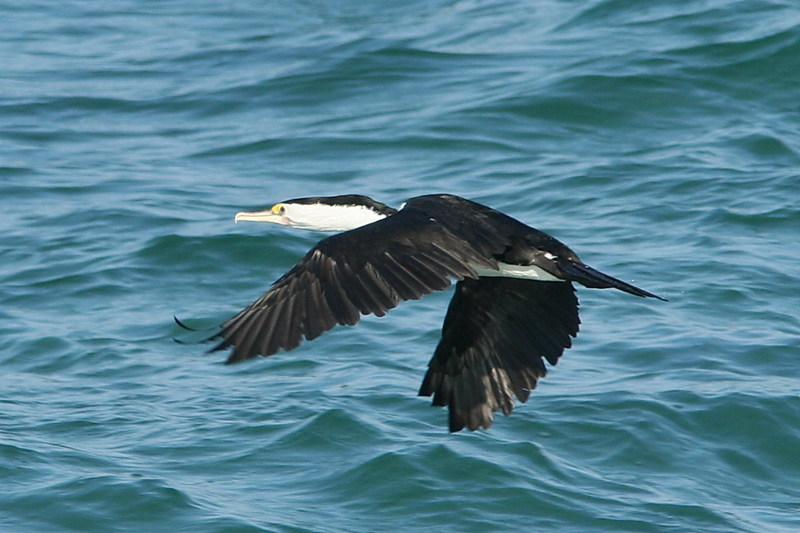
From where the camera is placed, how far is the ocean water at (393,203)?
641cm

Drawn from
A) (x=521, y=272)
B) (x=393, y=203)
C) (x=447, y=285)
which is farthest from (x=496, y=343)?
(x=393, y=203)

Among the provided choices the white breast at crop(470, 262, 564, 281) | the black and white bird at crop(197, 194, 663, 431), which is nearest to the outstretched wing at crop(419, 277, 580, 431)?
the black and white bird at crop(197, 194, 663, 431)

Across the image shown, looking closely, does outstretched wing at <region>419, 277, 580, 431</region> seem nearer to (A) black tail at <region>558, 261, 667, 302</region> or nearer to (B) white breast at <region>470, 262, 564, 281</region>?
(B) white breast at <region>470, 262, 564, 281</region>

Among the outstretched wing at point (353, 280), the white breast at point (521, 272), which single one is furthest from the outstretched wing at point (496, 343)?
the outstretched wing at point (353, 280)

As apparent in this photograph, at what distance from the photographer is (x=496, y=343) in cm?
611

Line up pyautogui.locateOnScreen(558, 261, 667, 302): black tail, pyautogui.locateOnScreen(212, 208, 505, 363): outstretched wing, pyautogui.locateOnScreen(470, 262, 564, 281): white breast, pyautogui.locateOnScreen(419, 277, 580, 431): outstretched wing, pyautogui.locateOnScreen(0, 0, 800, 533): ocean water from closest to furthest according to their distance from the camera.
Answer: pyautogui.locateOnScreen(212, 208, 505, 363): outstretched wing < pyautogui.locateOnScreen(558, 261, 667, 302): black tail < pyautogui.locateOnScreen(470, 262, 564, 281): white breast < pyautogui.locateOnScreen(419, 277, 580, 431): outstretched wing < pyautogui.locateOnScreen(0, 0, 800, 533): ocean water

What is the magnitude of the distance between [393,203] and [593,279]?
A: 4.09 metres

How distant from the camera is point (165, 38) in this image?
13406mm

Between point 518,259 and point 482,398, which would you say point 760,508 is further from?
point 518,259

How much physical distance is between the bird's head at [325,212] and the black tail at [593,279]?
951 millimetres

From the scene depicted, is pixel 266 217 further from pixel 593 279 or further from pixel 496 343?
pixel 593 279

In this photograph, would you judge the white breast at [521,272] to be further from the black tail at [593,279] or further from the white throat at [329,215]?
the white throat at [329,215]

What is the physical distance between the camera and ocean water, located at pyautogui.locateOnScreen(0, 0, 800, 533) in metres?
6.41

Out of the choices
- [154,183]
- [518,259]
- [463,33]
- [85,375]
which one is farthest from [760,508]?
[463,33]
